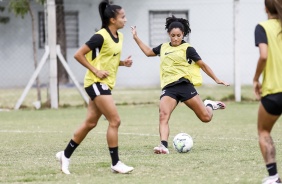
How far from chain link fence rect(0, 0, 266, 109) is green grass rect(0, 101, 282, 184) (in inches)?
360

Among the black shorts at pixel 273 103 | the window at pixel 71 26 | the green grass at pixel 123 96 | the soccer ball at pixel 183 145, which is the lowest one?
the green grass at pixel 123 96

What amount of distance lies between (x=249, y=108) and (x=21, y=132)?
7052 millimetres

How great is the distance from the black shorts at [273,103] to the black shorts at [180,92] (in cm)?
398

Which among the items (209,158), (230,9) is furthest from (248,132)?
(230,9)

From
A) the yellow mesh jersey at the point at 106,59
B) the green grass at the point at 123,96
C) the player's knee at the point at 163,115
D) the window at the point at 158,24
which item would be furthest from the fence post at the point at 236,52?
the yellow mesh jersey at the point at 106,59

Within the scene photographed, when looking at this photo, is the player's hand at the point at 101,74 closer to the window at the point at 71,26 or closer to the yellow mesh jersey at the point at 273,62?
the yellow mesh jersey at the point at 273,62

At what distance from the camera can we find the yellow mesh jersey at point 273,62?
7.87m

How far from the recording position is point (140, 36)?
30.2 m

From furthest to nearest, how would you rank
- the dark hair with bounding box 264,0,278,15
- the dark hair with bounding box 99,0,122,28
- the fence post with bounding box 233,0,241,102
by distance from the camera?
the fence post with bounding box 233,0,241,102 < the dark hair with bounding box 99,0,122,28 < the dark hair with bounding box 264,0,278,15

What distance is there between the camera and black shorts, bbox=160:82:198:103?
39.0 ft

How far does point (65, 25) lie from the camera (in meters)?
31.3

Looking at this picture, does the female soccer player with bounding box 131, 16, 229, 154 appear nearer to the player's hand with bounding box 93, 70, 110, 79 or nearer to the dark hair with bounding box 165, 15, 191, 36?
the dark hair with bounding box 165, 15, 191, 36

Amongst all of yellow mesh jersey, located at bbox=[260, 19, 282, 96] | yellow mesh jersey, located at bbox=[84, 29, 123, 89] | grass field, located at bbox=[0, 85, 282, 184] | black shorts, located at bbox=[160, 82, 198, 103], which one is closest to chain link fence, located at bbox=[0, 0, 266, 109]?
grass field, located at bbox=[0, 85, 282, 184]

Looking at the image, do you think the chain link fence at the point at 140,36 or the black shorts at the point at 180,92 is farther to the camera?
the chain link fence at the point at 140,36
